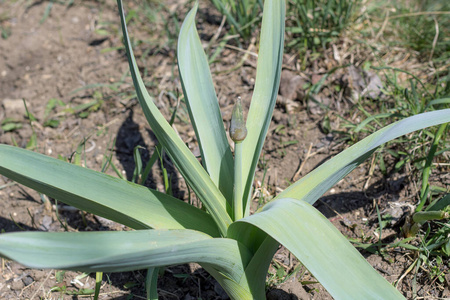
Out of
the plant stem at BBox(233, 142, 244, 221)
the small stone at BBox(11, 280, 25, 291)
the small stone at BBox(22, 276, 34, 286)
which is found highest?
the plant stem at BBox(233, 142, 244, 221)

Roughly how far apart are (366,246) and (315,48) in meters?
1.30

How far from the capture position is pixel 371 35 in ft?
8.32

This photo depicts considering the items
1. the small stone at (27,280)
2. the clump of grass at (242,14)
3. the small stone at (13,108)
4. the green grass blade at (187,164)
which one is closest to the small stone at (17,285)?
the small stone at (27,280)

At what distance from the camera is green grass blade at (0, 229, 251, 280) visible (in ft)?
2.60

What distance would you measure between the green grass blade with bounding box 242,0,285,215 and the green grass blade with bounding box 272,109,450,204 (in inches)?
7.3

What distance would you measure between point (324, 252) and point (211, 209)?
0.39m

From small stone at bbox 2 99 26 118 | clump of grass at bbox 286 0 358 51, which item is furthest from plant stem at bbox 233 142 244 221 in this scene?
small stone at bbox 2 99 26 118

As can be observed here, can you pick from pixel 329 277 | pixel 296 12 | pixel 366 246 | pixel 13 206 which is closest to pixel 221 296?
pixel 366 246

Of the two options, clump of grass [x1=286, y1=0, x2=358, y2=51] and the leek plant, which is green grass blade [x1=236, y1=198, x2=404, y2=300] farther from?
clump of grass [x1=286, y1=0, x2=358, y2=51]

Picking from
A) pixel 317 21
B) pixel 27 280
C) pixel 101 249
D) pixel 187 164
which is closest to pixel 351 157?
pixel 187 164

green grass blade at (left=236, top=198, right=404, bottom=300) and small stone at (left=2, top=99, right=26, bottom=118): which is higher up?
green grass blade at (left=236, top=198, right=404, bottom=300)

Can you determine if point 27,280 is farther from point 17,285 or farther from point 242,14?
point 242,14

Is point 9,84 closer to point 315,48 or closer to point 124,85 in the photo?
point 124,85

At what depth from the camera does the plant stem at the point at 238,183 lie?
1.17m
